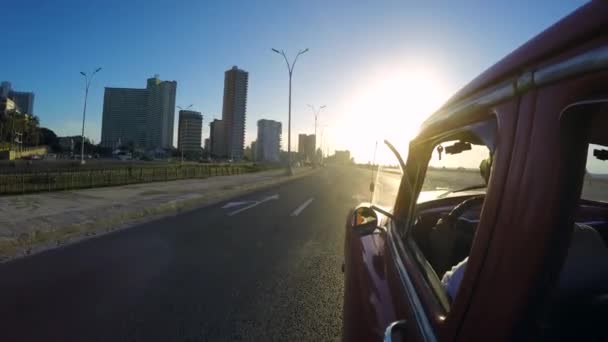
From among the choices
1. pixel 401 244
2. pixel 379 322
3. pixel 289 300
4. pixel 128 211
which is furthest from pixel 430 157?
pixel 128 211

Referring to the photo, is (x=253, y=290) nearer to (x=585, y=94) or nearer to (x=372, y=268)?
(x=372, y=268)

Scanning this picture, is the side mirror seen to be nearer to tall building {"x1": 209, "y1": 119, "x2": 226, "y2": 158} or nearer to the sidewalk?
the sidewalk

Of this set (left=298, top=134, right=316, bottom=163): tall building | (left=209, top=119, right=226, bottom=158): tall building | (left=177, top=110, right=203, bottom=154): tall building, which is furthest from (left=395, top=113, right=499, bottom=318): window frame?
(left=298, top=134, right=316, bottom=163): tall building

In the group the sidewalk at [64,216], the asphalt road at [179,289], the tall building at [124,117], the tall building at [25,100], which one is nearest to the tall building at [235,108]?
the tall building at [124,117]

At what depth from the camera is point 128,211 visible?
9.59 m

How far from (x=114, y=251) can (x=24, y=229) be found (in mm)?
2461

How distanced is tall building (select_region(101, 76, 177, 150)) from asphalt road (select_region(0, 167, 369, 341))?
289 ft

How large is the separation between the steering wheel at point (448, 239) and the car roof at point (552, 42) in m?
0.96

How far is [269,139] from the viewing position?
367ft

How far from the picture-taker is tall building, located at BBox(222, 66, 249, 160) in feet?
244

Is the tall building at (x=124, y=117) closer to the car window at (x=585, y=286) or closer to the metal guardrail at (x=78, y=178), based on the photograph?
the metal guardrail at (x=78, y=178)

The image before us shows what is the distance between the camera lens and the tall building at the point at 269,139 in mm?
109000

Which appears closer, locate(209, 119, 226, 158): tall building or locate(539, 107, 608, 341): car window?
locate(539, 107, 608, 341): car window

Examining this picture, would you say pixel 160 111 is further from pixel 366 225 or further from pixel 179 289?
pixel 366 225
